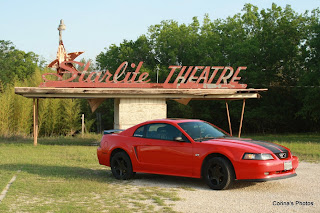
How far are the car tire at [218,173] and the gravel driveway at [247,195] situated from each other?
16cm

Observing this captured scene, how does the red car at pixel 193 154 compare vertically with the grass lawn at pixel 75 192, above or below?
above

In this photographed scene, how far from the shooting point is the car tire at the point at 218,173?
360 inches

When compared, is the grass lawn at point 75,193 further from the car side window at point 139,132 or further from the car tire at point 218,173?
the car side window at point 139,132

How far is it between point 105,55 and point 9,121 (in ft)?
76.0

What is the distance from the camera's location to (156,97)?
941 inches

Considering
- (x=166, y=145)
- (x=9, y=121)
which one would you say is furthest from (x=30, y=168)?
(x=9, y=121)

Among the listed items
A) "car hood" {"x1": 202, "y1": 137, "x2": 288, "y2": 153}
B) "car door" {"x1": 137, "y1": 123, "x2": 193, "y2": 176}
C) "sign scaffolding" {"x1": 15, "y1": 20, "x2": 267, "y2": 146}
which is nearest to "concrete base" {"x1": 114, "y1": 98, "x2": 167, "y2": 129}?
"sign scaffolding" {"x1": 15, "y1": 20, "x2": 267, "y2": 146}

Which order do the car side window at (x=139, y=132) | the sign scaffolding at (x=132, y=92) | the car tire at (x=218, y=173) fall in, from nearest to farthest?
1. the car tire at (x=218, y=173)
2. the car side window at (x=139, y=132)
3. the sign scaffolding at (x=132, y=92)

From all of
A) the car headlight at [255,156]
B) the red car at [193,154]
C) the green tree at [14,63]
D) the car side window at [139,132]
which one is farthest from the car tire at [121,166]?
the green tree at [14,63]

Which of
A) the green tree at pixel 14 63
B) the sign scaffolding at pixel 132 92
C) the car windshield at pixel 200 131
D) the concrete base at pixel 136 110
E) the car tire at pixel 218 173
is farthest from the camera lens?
the green tree at pixel 14 63

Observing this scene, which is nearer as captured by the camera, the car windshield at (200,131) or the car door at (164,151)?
the car door at (164,151)

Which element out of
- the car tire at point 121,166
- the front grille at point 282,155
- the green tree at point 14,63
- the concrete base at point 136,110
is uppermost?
the green tree at point 14,63

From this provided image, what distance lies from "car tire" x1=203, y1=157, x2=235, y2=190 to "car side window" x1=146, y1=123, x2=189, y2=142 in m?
0.83

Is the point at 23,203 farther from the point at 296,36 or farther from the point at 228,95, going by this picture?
the point at 296,36
